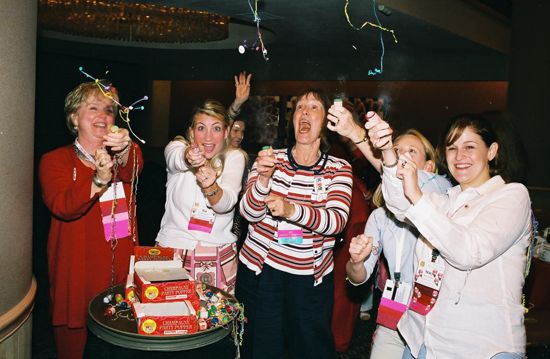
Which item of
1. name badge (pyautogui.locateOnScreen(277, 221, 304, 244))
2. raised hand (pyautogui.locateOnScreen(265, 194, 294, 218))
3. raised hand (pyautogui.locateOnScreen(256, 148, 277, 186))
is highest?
raised hand (pyautogui.locateOnScreen(256, 148, 277, 186))

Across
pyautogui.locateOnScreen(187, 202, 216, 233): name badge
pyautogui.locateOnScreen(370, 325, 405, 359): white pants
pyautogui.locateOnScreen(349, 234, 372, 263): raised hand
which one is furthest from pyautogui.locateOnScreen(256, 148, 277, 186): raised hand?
pyautogui.locateOnScreen(370, 325, 405, 359): white pants

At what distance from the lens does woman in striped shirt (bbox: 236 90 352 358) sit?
2.56m

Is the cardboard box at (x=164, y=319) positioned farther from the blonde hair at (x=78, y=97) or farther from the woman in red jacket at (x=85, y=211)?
the blonde hair at (x=78, y=97)

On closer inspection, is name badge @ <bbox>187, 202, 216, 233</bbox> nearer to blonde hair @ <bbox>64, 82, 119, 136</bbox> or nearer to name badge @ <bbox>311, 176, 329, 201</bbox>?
name badge @ <bbox>311, 176, 329, 201</bbox>

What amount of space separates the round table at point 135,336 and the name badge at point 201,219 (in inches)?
25.0

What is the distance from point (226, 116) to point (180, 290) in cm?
111

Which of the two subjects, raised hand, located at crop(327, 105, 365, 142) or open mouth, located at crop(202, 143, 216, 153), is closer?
raised hand, located at crop(327, 105, 365, 142)

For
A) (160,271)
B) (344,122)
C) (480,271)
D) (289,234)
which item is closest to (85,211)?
(160,271)

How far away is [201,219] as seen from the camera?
2676 mm

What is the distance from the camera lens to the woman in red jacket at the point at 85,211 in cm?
236

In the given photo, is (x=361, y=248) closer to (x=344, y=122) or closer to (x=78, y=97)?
(x=344, y=122)

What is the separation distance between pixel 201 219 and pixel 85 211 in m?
0.58

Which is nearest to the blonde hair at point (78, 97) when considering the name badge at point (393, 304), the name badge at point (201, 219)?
the name badge at point (201, 219)

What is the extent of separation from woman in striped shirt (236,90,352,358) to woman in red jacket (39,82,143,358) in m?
0.62
